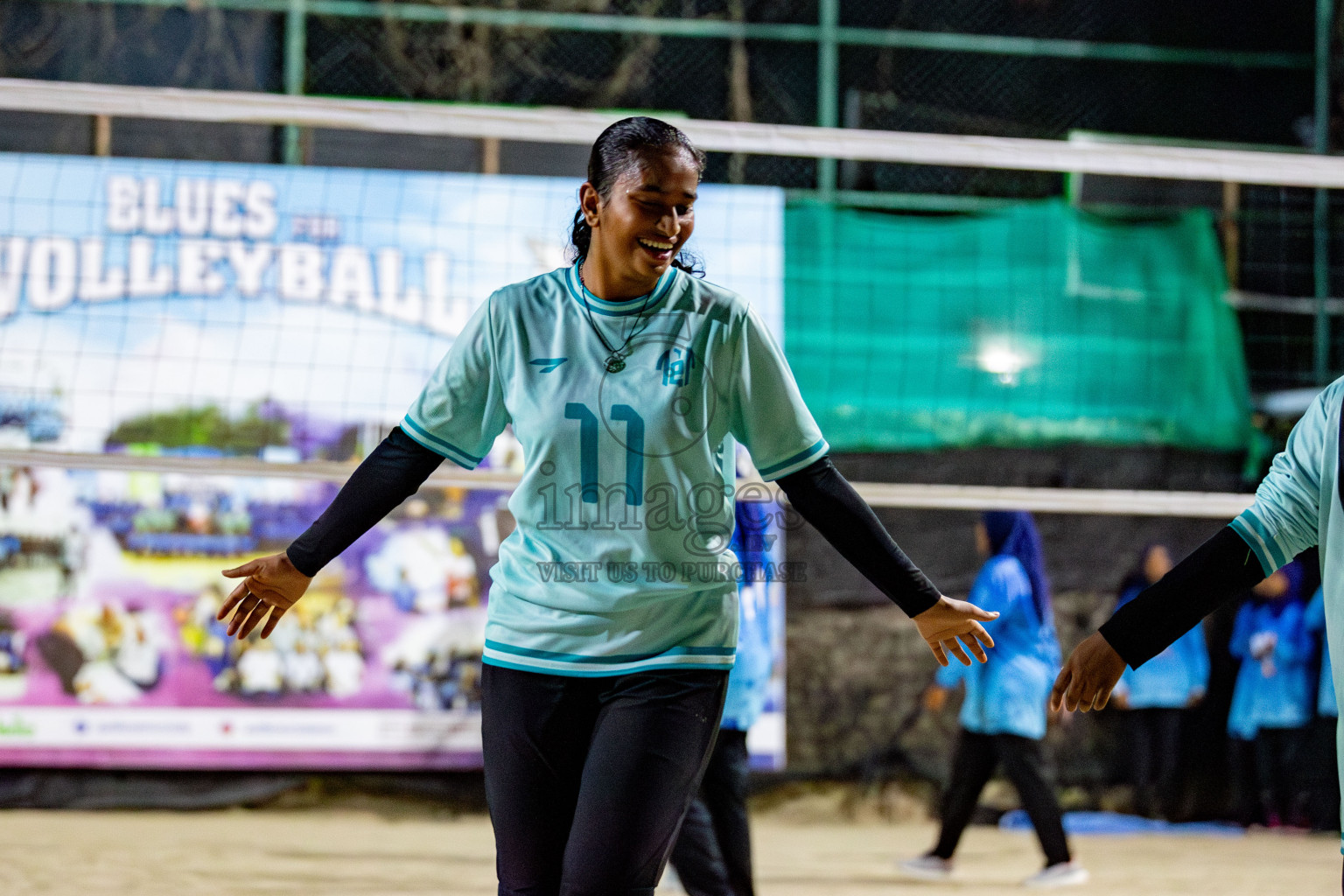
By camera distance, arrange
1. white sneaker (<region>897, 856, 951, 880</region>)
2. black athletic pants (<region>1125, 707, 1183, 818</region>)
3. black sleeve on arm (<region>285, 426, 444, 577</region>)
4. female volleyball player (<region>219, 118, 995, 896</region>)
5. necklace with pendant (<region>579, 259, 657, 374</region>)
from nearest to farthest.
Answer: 1. female volleyball player (<region>219, 118, 995, 896</region>)
2. necklace with pendant (<region>579, 259, 657, 374</region>)
3. black sleeve on arm (<region>285, 426, 444, 577</region>)
4. white sneaker (<region>897, 856, 951, 880</region>)
5. black athletic pants (<region>1125, 707, 1183, 818</region>)

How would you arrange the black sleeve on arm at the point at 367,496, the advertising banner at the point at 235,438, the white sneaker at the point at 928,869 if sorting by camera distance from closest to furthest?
the black sleeve on arm at the point at 367,496 → the white sneaker at the point at 928,869 → the advertising banner at the point at 235,438

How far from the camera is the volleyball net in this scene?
26.9 ft

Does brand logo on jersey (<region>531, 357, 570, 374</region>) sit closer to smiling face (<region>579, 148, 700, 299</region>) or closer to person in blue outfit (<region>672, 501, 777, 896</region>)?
smiling face (<region>579, 148, 700, 299</region>)

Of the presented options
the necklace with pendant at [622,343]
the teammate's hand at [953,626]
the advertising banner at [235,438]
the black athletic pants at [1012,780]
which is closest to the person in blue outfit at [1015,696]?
the black athletic pants at [1012,780]

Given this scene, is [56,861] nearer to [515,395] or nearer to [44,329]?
[44,329]

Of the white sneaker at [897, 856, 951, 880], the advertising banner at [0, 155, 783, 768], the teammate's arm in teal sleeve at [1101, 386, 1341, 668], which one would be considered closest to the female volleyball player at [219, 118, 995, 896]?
the teammate's arm in teal sleeve at [1101, 386, 1341, 668]

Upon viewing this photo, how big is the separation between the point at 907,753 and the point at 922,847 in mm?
1007

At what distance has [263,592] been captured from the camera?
2.68 m

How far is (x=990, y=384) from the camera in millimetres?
8648

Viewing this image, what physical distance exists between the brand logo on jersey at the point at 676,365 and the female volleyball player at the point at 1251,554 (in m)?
0.89

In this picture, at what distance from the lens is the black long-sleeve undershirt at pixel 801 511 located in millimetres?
2520

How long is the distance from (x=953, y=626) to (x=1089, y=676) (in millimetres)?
258

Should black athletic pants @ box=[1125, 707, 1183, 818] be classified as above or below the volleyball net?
below

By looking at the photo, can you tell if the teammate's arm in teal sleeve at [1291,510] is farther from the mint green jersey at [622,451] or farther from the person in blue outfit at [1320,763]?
the person in blue outfit at [1320,763]
